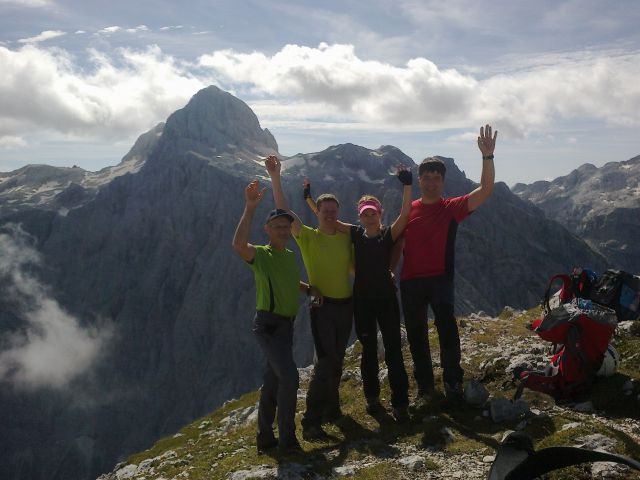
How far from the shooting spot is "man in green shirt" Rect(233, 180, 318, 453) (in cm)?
1022

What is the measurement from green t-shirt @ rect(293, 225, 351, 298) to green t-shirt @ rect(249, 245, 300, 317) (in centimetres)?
60

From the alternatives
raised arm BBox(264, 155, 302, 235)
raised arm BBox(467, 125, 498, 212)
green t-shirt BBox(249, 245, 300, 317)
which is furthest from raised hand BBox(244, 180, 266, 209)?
raised arm BBox(467, 125, 498, 212)

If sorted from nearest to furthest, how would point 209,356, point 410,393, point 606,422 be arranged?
point 606,422, point 410,393, point 209,356

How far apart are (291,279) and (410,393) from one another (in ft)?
17.2

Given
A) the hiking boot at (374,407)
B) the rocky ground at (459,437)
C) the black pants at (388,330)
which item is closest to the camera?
the rocky ground at (459,437)

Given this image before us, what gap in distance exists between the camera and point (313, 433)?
11227 millimetres

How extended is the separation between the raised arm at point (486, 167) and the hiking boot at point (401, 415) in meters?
4.81

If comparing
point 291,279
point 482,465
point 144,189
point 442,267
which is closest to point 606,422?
point 482,465

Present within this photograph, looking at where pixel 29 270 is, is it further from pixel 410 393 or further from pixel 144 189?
pixel 410 393

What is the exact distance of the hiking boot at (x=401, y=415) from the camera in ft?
37.3

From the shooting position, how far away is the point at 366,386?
1218 centimetres

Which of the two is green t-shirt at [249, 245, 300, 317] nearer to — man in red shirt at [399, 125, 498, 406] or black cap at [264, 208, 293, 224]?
black cap at [264, 208, 293, 224]

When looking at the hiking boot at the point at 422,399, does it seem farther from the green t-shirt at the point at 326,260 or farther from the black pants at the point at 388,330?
the green t-shirt at the point at 326,260

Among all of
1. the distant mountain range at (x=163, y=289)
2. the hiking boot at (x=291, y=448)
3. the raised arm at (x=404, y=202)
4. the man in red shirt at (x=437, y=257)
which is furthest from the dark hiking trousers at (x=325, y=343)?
the distant mountain range at (x=163, y=289)
